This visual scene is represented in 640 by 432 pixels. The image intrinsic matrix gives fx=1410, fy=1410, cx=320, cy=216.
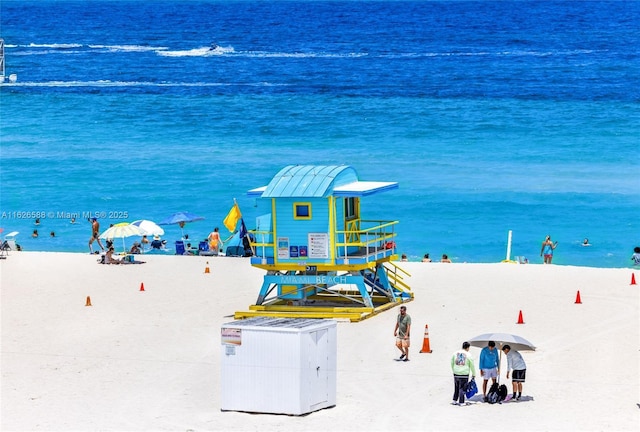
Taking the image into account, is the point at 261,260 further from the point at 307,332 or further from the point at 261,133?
the point at 261,133

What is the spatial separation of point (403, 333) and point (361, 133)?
2183 inches

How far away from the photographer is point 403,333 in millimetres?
26172

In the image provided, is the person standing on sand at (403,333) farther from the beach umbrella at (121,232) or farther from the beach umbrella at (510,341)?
the beach umbrella at (121,232)

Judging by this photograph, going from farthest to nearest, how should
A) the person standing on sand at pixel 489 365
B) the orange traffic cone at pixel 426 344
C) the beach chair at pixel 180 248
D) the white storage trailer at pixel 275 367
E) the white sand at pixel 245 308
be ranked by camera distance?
the beach chair at pixel 180 248
the orange traffic cone at pixel 426 344
the person standing on sand at pixel 489 365
the white sand at pixel 245 308
the white storage trailer at pixel 275 367

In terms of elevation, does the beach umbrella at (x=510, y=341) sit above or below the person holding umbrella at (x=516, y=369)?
above

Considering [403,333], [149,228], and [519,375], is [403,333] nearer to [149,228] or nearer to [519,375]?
[519,375]

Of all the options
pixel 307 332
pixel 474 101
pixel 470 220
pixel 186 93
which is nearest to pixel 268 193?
pixel 307 332

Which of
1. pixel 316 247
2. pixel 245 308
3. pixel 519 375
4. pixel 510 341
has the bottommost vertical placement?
pixel 519 375

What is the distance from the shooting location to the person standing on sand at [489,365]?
2308cm

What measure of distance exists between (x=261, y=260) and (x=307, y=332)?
30.6 feet

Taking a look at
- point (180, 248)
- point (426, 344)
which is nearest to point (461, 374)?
point (426, 344)

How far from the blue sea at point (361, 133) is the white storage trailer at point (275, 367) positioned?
1003 inches

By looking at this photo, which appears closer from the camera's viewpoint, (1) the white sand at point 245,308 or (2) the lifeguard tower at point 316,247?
(1) the white sand at point 245,308

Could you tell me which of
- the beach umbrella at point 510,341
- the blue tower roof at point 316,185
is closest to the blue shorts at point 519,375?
the beach umbrella at point 510,341
